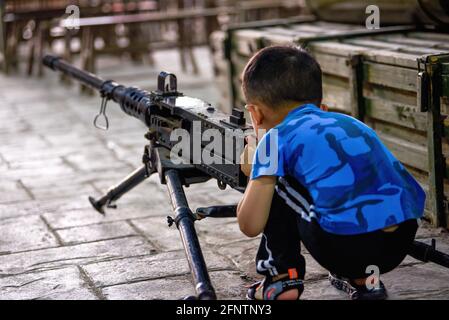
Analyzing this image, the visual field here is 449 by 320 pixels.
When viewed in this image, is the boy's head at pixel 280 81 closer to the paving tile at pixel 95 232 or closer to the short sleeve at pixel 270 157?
the short sleeve at pixel 270 157

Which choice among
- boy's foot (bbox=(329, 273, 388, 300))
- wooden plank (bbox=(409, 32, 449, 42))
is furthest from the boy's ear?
wooden plank (bbox=(409, 32, 449, 42))

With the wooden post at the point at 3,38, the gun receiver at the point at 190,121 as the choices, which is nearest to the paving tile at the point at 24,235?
the gun receiver at the point at 190,121

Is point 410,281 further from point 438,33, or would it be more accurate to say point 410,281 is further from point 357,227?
point 438,33

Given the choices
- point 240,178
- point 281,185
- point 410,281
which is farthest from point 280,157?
point 410,281

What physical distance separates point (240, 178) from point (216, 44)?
422 centimetres

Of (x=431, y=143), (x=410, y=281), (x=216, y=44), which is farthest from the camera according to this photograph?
(x=216, y=44)

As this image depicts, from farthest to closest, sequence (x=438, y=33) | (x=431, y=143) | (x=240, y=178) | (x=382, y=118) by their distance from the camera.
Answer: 1. (x=438, y=33)
2. (x=382, y=118)
3. (x=431, y=143)
4. (x=240, y=178)

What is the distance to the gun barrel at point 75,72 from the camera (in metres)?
3.98

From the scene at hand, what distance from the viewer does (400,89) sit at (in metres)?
3.99

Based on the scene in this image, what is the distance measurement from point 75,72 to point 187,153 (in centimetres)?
111

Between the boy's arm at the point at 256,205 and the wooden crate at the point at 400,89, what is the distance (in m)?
1.33

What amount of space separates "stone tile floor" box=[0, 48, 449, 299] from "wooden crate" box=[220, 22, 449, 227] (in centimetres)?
34

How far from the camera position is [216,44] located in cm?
694

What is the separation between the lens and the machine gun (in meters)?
2.84
